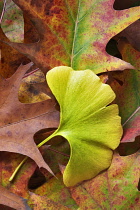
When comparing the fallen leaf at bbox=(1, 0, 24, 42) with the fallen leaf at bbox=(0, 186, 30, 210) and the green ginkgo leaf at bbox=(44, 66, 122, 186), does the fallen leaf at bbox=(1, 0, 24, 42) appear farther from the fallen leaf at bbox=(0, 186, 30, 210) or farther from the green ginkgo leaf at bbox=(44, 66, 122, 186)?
the fallen leaf at bbox=(0, 186, 30, 210)

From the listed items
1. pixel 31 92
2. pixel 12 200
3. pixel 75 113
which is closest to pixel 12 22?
pixel 31 92

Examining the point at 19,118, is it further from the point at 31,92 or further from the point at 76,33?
the point at 76,33

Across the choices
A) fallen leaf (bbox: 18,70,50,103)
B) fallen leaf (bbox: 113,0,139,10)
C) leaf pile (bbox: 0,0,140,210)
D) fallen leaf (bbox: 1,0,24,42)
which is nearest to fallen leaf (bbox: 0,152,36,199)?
leaf pile (bbox: 0,0,140,210)

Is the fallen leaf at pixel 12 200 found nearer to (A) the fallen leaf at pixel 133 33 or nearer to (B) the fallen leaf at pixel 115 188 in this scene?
(B) the fallen leaf at pixel 115 188

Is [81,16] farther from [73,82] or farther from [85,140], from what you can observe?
[85,140]

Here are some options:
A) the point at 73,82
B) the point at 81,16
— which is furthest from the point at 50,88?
the point at 81,16

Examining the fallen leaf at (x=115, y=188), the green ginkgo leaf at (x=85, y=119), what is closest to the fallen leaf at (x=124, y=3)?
the green ginkgo leaf at (x=85, y=119)
